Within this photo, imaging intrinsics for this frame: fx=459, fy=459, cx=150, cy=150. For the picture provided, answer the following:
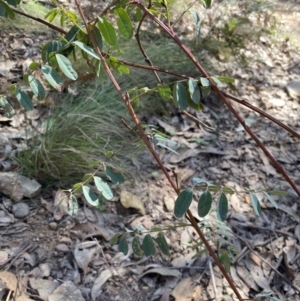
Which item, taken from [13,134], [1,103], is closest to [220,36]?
[13,134]

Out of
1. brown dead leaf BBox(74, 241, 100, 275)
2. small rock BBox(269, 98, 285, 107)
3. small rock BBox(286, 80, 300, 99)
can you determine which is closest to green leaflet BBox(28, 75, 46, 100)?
brown dead leaf BBox(74, 241, 100, 275)

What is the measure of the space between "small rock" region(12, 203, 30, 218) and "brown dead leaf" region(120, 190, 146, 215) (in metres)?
0.45

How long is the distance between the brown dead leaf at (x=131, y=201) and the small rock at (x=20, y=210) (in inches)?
17.8

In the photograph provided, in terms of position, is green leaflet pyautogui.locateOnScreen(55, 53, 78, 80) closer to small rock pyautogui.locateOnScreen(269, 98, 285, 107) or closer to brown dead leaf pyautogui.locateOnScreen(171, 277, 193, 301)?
brown dead leaf pyautogui.locateOnScreen(171, 277, 193, 301)

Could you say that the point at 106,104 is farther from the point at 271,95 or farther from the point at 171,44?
the point at 271,95

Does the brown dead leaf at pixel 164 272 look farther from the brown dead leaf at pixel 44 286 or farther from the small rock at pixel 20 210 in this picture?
the small rock at pixel 20 210

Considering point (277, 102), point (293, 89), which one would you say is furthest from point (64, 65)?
point (293, 89)

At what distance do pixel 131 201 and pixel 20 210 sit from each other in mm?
528

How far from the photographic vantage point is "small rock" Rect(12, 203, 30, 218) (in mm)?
2031

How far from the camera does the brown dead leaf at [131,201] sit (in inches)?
88.0

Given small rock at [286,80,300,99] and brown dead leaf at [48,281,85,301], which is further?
small rock at [286,80,300,99]

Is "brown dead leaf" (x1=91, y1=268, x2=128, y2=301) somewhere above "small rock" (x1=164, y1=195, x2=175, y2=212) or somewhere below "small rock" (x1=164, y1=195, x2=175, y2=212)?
below

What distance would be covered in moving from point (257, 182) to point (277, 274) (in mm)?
644

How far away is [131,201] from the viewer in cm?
225
